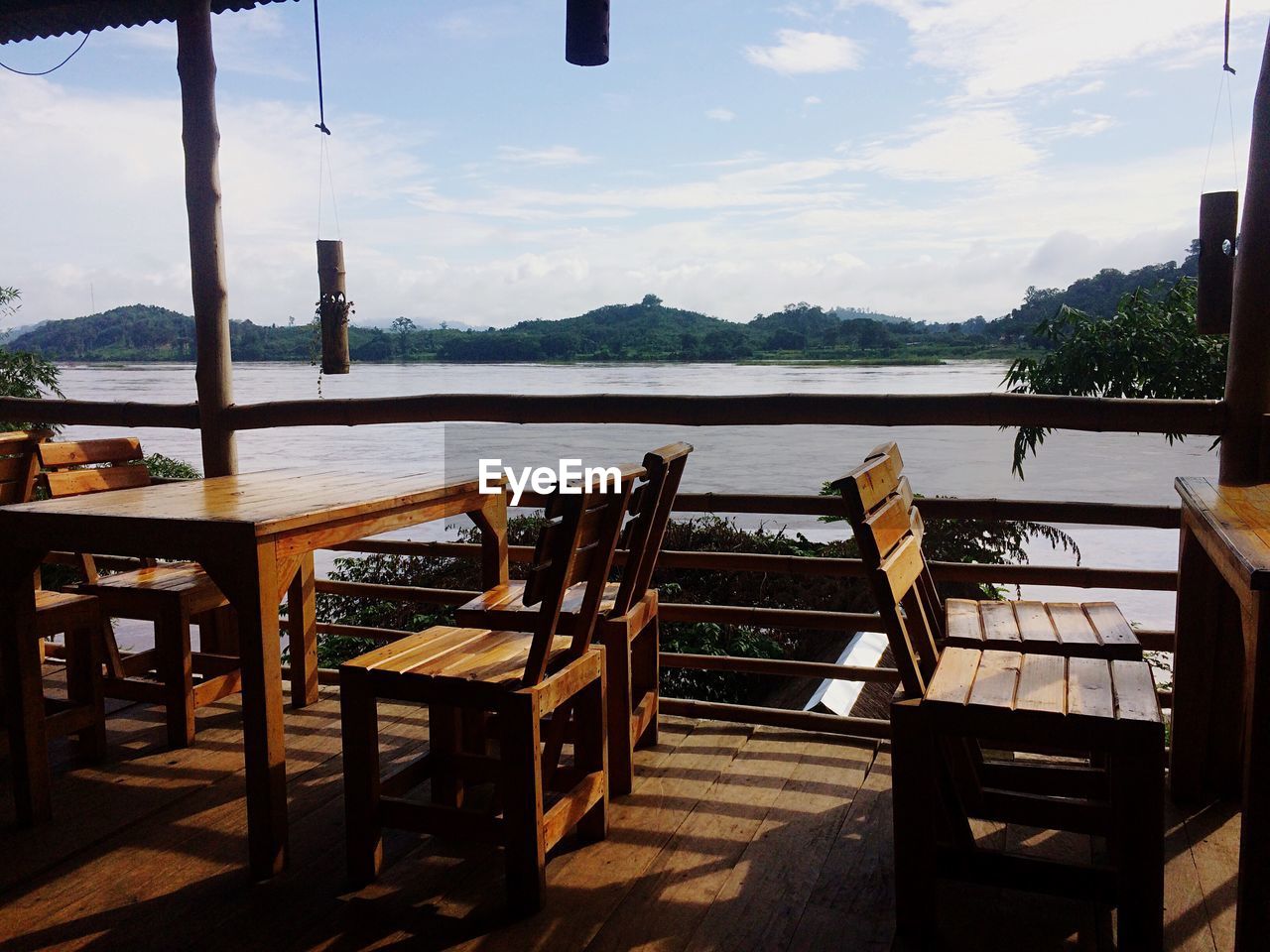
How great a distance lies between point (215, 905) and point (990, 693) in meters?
1.58

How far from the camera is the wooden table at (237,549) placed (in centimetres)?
202

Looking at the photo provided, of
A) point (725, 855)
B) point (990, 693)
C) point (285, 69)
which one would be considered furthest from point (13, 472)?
point (285, 69)

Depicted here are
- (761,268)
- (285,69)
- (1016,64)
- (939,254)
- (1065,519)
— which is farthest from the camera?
(761,268)

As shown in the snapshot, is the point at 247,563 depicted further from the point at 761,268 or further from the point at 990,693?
the point at 761,268

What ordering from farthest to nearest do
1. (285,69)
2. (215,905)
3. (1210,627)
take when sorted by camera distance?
(285,69) < (1210,627) < (215,905)

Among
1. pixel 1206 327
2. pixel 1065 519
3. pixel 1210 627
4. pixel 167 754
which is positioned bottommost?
pixel 167 754

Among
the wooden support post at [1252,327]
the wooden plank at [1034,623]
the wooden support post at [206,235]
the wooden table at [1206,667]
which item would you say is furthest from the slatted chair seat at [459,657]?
the wooden support post at [1252,327]

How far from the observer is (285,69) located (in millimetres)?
28266

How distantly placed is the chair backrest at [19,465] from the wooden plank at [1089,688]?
278 cm

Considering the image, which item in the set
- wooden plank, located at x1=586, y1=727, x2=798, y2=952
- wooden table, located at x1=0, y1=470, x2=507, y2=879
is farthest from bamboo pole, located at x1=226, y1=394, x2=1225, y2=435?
wooden plank, located at x1=586, y1=727, x2=798, y2=952

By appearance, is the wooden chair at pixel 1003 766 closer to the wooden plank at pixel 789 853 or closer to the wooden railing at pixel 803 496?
the wooden plank at pixel 789 853

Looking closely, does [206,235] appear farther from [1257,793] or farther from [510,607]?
[1257,793]

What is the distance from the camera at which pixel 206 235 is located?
3594 mm

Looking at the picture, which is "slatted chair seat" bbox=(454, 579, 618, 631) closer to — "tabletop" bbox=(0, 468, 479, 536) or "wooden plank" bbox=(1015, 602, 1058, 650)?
"tabletop" bbox=(0, 468, 479, 536)
